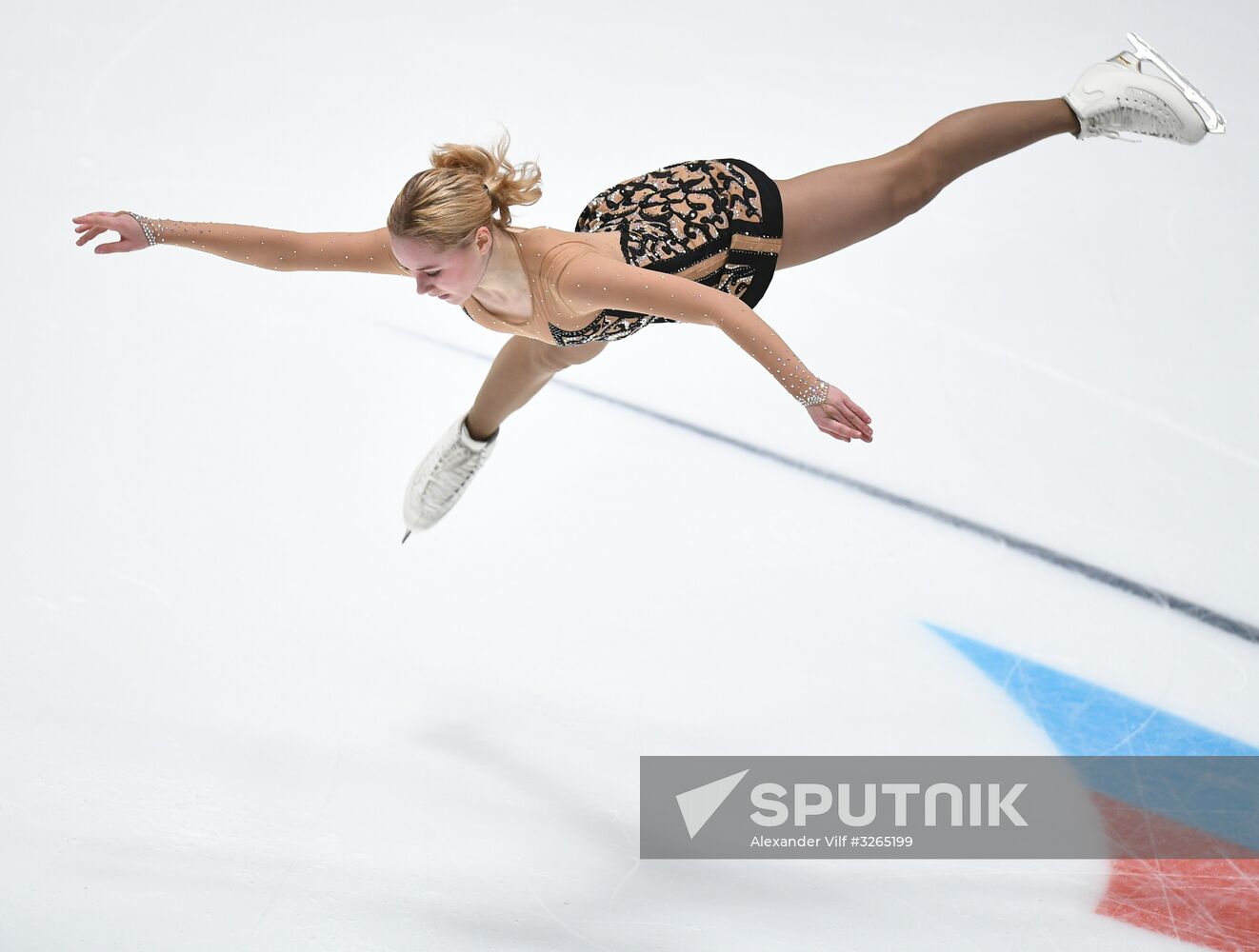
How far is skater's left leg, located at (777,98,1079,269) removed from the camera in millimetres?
2883

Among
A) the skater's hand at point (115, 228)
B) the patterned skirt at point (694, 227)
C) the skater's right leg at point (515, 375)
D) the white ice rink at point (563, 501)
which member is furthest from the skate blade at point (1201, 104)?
the skater's hand at point (115, 228)

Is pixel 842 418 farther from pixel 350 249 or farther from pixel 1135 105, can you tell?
pixel 1135 105

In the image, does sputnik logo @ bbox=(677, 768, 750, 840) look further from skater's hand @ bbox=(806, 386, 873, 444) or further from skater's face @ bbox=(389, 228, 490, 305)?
skater's face @ bbox=(389, 228, 490, 305)

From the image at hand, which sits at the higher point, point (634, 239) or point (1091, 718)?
point (634, 239)

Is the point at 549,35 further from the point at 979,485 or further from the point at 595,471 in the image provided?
the point at 979,485

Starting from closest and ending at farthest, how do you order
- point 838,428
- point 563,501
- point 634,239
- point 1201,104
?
point 838,428
point 634,239
point 1201,104
point 563,501

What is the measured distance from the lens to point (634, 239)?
8.64ft

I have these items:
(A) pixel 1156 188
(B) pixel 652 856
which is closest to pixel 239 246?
(B) pixel 652 856

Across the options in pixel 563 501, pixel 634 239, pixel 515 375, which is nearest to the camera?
pixel 634 239

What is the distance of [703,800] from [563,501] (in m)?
1.09

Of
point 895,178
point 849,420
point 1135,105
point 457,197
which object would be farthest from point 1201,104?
point 457,197

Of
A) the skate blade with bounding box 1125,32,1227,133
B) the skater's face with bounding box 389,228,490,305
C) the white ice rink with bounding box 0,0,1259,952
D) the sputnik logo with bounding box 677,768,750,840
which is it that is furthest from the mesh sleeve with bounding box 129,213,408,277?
the skate blade with bounding box 1125,32,1227,133

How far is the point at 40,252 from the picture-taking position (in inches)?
160

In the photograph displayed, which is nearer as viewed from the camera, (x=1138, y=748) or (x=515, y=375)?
(x=1138, y=748)
